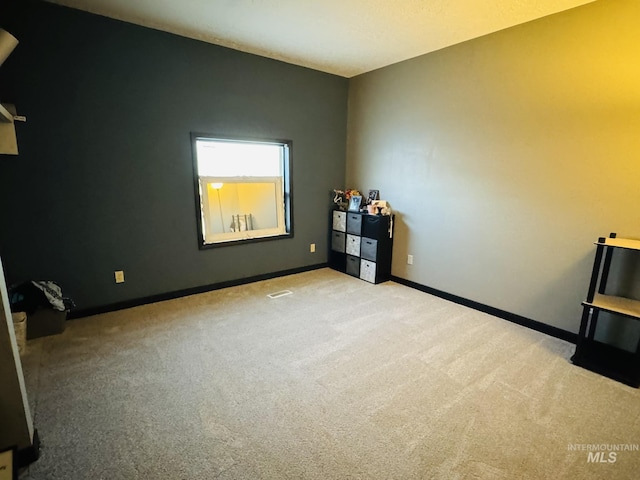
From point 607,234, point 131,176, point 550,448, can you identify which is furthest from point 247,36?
point 550,448

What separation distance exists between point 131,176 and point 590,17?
3948 mm

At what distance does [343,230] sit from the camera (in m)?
4.16

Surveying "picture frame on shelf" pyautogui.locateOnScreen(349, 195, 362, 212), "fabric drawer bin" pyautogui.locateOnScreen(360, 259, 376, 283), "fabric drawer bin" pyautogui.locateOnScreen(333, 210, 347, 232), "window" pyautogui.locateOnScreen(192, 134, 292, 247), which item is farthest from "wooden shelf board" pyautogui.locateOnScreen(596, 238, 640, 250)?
"window" pyautogui.locateOnScreen(192, 134, 292, 247)

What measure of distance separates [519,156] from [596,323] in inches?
58.2

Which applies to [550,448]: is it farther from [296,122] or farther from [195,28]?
[195,28]

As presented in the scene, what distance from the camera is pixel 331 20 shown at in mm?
2564

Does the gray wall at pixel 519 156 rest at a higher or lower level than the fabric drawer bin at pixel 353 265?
higher

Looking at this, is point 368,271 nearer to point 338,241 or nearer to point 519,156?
point 338,241

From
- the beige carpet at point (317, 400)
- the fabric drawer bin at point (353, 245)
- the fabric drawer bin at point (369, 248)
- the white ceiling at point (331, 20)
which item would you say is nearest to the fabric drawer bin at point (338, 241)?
the fabric drawer bin at point (353, 245)

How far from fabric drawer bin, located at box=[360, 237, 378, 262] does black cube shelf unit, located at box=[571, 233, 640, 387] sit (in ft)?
6.63

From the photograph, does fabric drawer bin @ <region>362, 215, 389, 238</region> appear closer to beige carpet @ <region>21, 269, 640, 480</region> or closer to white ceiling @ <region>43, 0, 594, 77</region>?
beige carpet @ <region>21, 269, 640, 480</region>

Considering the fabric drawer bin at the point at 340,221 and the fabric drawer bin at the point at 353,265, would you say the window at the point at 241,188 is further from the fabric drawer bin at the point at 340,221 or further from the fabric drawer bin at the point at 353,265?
the fabric drawer bin at the point at 353,265

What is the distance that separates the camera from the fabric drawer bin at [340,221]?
413 centimetres

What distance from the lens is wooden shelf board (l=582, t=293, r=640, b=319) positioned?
198 cm
